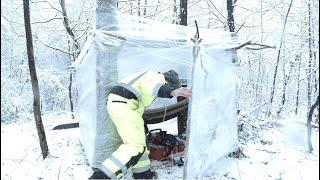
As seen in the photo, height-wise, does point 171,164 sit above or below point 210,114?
below

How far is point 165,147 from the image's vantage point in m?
6.31

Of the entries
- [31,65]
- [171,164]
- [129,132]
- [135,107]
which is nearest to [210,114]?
[135,107]

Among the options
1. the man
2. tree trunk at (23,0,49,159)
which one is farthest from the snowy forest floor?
the man

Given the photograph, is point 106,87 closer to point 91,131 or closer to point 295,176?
point 91,131

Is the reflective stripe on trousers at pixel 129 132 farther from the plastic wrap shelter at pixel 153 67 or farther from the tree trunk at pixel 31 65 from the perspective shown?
the tree trunk at pixel 31 65

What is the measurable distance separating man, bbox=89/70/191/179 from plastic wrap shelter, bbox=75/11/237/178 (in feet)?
1.18

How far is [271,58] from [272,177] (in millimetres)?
11589

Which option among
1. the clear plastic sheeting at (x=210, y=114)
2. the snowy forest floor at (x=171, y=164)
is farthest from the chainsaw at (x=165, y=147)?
the clear plastic sheeting at (x=210, y=114)

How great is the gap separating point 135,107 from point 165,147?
121 centimetres

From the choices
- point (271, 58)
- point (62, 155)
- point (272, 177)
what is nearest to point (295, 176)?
point (272, 177)

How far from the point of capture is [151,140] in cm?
655

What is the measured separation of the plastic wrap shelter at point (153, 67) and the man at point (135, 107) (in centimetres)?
36

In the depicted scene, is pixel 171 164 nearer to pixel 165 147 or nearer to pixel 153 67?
pixel 165 147

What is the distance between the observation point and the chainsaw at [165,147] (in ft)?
20.5
